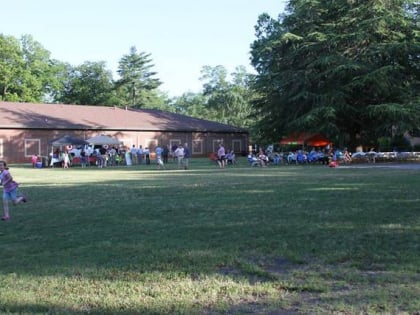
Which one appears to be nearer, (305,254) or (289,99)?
(305,254)

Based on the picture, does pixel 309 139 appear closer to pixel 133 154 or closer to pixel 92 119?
pixel 133 154

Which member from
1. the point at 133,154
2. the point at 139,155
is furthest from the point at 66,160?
the point at 133,154

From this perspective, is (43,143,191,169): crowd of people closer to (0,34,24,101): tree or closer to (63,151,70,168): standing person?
(63,151,70,168): standing person

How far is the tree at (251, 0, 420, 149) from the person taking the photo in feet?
117

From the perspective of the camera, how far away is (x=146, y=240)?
805 centimetres

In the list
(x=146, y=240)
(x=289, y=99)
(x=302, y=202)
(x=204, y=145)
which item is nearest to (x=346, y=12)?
(x=289, y=99)

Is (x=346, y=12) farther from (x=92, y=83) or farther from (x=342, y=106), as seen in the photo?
(x=92, y=83)

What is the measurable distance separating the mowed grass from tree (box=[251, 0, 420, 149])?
24028 mm

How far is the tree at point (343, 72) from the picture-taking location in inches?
1403

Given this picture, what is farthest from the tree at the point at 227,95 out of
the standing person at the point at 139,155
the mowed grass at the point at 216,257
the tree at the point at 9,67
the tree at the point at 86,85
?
the mowed grass at the point at 216,257

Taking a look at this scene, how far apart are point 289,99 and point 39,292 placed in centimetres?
3463

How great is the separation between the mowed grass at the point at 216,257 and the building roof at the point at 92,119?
38.5 m

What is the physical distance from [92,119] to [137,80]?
35172 millimetres

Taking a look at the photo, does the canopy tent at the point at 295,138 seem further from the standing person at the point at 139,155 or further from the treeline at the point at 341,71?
the standing person at the point at 139,155
